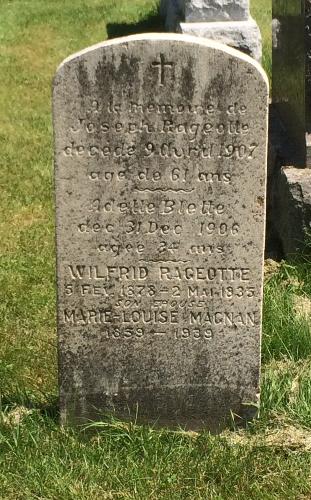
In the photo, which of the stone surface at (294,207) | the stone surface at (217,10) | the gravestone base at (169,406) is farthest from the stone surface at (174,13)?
the gravestone base at (169,406)

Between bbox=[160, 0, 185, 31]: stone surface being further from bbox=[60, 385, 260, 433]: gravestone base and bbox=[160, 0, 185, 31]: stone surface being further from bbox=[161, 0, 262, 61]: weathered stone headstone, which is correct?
bbox=[60, 385, 260, 433]: gravestone base

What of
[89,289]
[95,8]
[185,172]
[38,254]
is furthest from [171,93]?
[95,8]

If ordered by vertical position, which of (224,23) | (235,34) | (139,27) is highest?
(139,27)

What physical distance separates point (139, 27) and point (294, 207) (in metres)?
7.15

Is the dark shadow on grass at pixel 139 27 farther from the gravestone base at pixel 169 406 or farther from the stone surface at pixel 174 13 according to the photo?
the gravestone base at pixel 169 406

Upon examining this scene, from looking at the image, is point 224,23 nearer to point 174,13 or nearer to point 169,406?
point 174,13

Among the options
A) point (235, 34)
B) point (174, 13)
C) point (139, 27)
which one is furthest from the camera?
point (139, 27)

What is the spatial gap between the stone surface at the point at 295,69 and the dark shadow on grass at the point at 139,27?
5078mm

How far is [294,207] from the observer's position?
17.4 feet

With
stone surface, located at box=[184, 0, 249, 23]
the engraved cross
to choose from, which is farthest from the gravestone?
stone surface, located at box=[184, 0, 249, 23]

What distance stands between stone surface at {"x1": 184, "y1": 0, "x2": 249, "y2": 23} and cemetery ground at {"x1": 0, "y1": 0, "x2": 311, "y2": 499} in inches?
121

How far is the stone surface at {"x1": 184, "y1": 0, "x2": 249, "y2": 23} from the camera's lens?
8773 millimetres

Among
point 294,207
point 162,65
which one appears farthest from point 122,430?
point 294,207

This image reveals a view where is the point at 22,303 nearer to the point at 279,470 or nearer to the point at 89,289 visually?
the point at 89,289
